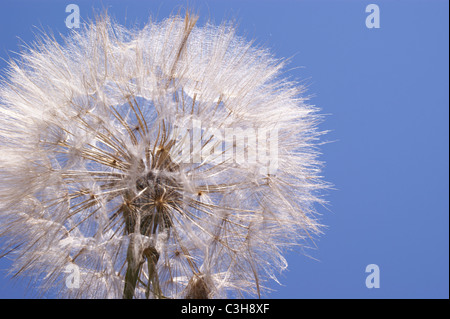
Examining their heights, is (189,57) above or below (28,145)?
above

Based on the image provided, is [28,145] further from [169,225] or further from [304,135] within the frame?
[304,135]

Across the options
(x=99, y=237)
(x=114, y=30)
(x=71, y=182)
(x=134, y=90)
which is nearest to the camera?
(x=99, y=237)

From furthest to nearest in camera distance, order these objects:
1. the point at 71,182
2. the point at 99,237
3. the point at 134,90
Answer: the point at 134,90 < the point at 71,182 < the point at 99,237

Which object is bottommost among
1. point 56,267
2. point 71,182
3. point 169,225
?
point 56,267

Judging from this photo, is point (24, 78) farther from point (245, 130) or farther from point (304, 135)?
point (304, 135)

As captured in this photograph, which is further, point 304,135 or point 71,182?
point 304,135
